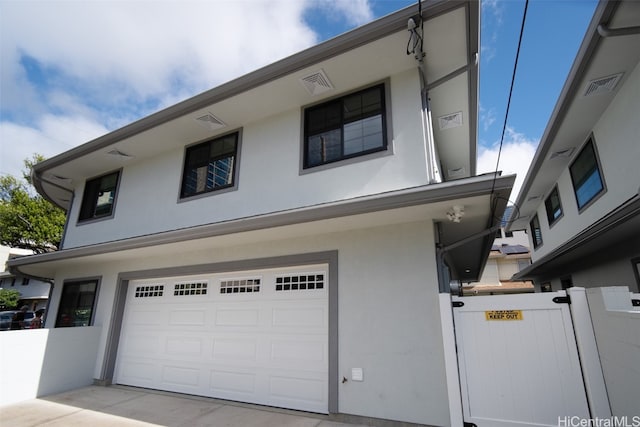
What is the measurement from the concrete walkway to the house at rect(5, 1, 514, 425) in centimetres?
24

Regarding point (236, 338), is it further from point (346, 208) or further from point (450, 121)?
point (450, 121)

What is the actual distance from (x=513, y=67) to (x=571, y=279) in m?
9.46

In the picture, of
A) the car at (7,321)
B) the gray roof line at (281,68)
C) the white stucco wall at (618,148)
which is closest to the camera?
the gray roof line at (281,68)

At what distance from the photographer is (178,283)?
6430mm

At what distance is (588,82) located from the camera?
17.7ft

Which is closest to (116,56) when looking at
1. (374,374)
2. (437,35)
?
(437,35)

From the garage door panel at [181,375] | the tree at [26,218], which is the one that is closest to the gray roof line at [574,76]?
the garage door panel at [181,375]

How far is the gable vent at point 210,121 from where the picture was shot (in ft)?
19.6

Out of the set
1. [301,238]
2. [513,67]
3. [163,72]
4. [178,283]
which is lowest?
[178,283]

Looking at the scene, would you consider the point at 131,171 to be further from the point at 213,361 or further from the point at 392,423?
the point at 392,423

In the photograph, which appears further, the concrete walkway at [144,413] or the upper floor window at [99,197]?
the upper floor window at [99,197]

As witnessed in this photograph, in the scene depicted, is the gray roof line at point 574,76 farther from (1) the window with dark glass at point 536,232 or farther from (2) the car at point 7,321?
(2) the car at point 7,321

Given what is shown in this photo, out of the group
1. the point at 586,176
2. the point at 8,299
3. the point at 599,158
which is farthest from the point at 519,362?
the point at 8,299

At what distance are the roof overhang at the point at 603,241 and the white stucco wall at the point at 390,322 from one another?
3.00 m
